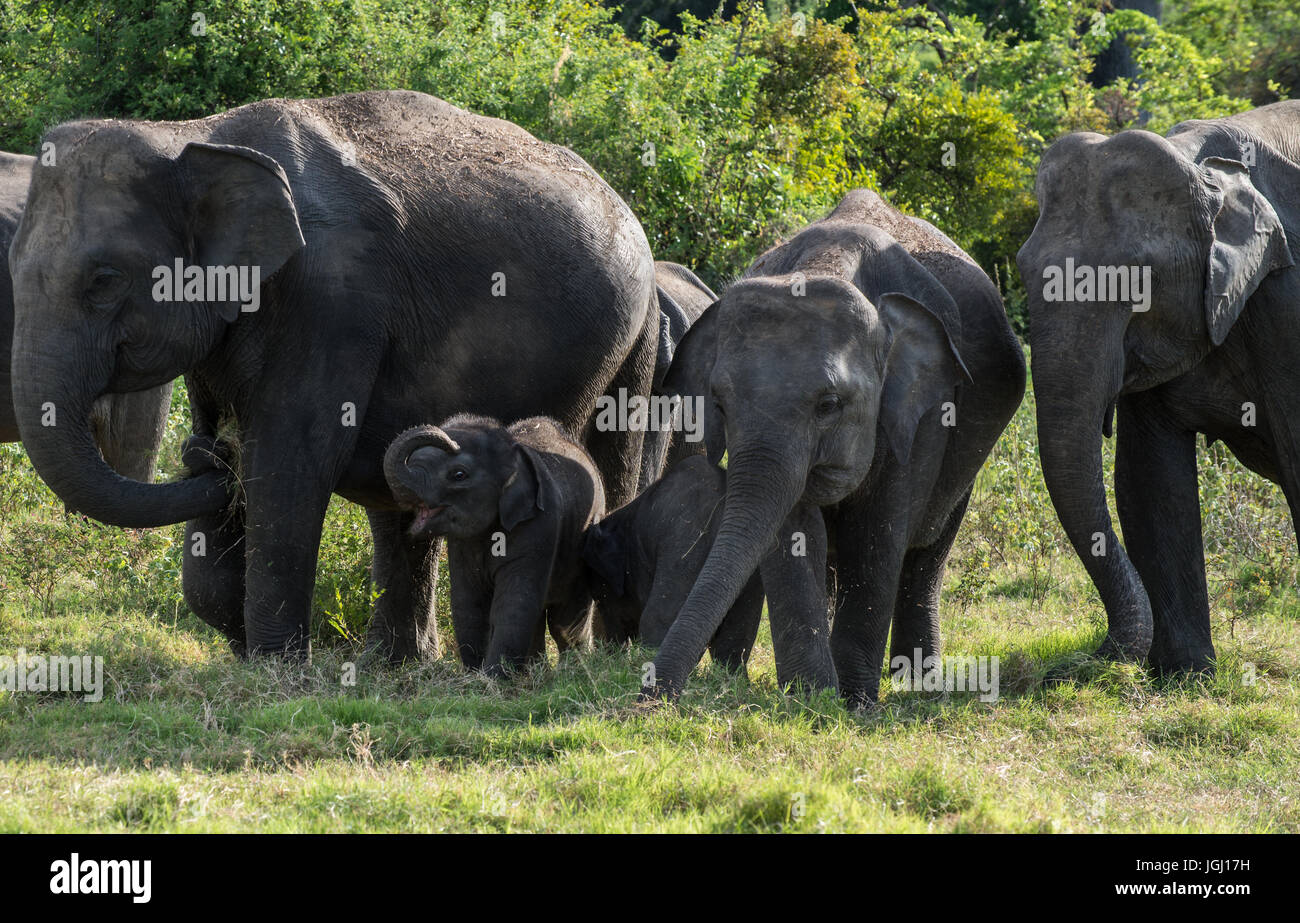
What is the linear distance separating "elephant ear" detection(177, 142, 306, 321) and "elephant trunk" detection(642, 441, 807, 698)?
2223 mm

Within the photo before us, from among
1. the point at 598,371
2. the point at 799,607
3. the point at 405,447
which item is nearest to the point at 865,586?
Result: the point at 799,607

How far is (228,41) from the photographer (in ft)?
47.6

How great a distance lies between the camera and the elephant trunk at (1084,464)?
7504 millimetres

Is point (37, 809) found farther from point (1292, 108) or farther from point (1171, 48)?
point (1171, 48)

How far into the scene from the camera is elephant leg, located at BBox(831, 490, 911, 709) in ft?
24.1

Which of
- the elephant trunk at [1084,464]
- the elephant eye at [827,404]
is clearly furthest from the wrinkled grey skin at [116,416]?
the elephant trunk at [1084,464]

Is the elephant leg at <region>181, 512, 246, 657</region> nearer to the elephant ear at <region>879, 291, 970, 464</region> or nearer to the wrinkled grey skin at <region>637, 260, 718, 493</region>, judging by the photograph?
the wrinkled grey skin at <region>637, 260, 718, 493</region>

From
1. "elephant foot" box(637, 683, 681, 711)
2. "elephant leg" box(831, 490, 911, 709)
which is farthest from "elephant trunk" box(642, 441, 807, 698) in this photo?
"elephant leg" box(831, 490, 911, 709)

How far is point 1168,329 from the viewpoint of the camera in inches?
305

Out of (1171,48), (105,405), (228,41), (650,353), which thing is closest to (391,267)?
(650,353)

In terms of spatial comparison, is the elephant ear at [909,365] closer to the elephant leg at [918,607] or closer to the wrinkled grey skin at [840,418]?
the wrinkled grey skin at [840,418]

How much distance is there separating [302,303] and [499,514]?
1.30 m

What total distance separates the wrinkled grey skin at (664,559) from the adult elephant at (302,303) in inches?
27.4

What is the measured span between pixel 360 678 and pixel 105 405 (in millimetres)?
3154
